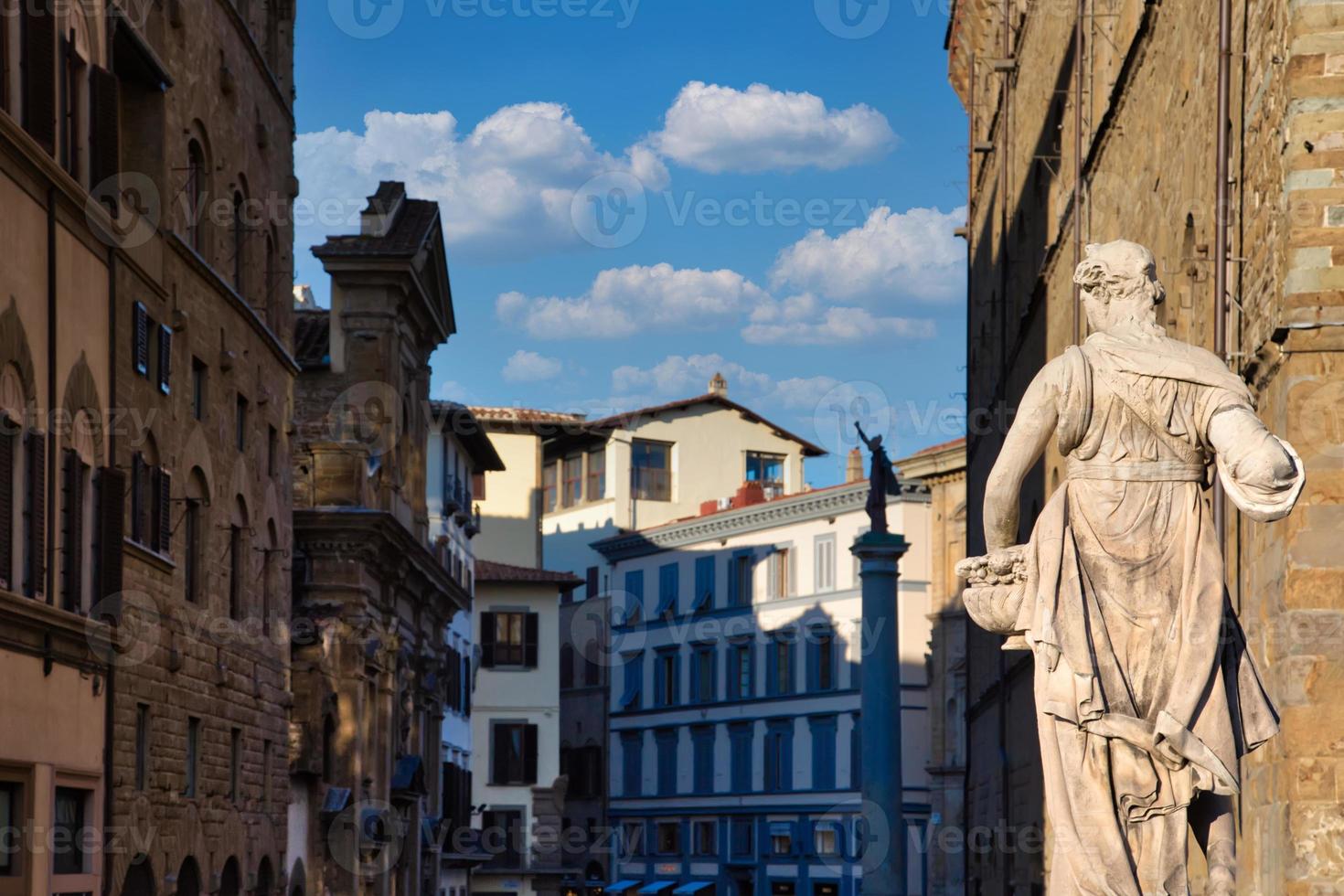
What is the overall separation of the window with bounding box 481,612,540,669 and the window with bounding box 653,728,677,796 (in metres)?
11.3

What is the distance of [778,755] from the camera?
78.2 m

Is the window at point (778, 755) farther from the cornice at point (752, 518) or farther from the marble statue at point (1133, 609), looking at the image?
the marble statue at point (1133, 609)

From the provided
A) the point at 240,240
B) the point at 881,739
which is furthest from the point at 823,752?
the point at 240,240

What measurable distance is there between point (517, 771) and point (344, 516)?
94.6ft

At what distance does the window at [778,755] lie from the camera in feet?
254

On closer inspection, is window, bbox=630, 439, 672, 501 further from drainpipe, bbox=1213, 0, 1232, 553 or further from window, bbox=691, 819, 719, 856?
drainpipe, bbox=1213, 0, 1232, 553

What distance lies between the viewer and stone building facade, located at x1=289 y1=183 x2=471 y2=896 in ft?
148

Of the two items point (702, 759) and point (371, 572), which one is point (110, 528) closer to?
point (371, 572)

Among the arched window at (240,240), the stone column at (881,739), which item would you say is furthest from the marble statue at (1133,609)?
the stone column at (881,739)

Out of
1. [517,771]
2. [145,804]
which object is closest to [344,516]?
[145,804]

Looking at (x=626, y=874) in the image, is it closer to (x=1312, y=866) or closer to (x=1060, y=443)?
(x=1312, y=866)

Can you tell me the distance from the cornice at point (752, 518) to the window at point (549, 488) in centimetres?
531

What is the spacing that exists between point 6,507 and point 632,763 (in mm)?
65442

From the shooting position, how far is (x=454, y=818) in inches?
2488
